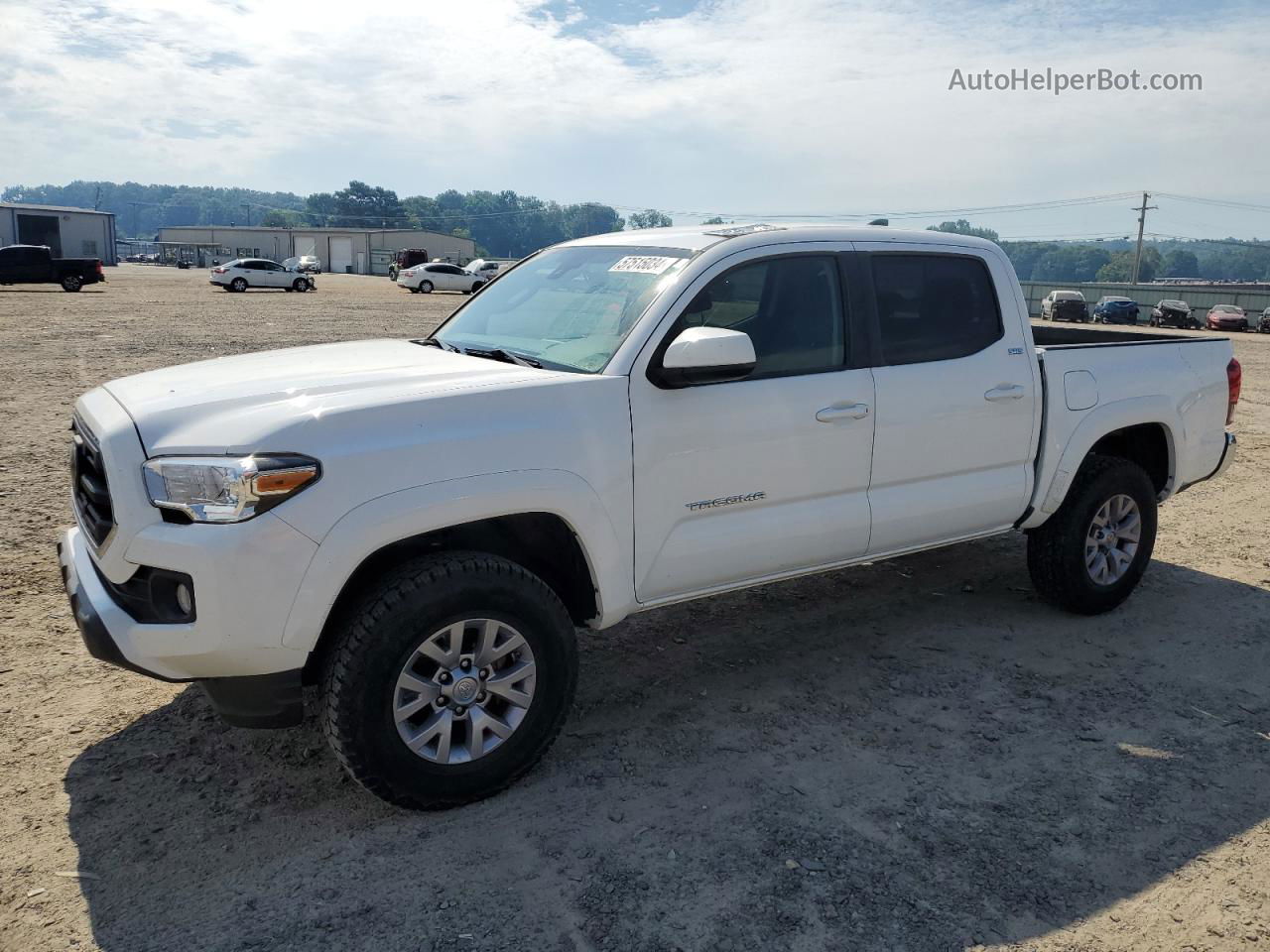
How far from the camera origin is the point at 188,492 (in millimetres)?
2961

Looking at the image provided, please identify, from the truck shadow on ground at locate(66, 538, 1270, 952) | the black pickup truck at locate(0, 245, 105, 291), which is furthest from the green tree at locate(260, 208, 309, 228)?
the truck shadow on ground at locate(66, 538, 1270, 952)

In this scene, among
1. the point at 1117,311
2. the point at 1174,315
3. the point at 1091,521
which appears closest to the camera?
the point at 1091,521

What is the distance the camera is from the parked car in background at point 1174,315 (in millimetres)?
48438

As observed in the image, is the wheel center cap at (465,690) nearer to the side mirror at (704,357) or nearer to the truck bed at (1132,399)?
the side mirror at (704,357)

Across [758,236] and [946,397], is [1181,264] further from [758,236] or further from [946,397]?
[758,236]

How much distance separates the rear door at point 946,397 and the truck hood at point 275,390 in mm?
1651

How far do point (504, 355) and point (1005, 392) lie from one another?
2362 millimetres

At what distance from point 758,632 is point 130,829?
2930mm

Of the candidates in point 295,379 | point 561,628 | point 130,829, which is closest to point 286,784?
point 130,829

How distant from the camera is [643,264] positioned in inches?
163

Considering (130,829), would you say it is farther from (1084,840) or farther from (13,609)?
(1084,840)

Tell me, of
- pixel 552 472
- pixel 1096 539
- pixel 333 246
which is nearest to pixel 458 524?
pixel 552 472

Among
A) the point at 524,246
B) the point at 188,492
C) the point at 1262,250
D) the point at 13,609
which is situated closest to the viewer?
the point at 188,492

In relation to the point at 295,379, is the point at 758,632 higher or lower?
lower
